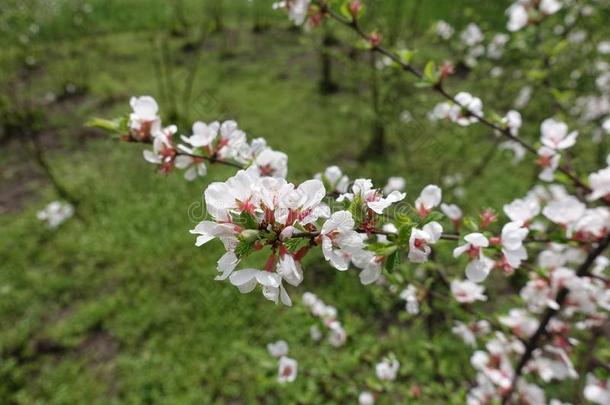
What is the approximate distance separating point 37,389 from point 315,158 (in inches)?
112

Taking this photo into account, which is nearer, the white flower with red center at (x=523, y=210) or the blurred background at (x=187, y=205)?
the white flower with red center at (x=523, y=210)

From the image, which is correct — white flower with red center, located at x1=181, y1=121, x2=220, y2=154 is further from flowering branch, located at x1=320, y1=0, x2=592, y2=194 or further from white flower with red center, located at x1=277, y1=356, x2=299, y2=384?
white flower with red center, located at x1=277, y1=356, x2=299, y2=384

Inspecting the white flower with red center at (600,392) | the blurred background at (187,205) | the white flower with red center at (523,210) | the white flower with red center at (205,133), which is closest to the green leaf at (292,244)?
the blurred background at (187,205)

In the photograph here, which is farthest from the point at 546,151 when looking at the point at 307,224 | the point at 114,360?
the point at 114,360

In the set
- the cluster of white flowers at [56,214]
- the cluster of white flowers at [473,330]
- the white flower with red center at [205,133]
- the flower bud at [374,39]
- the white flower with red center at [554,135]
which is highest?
the flower bud at [374,39]

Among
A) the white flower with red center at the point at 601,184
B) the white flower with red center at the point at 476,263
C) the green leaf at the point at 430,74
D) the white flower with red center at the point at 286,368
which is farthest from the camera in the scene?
the white flower with red center at the point at 286,368

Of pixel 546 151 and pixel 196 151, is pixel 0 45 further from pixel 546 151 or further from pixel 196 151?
pixel 546 151

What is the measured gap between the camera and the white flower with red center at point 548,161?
1.27m

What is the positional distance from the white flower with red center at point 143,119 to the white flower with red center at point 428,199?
2.26 feet

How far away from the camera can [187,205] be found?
3633 millimetres

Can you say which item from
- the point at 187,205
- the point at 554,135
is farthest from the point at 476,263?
the point at 187,205

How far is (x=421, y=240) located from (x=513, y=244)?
11.6 inches

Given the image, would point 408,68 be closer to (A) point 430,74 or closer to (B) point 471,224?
Result: (A) point 430,74

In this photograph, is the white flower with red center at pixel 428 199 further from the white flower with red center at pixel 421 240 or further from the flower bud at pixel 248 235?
the flower bud at pixel 248 235
